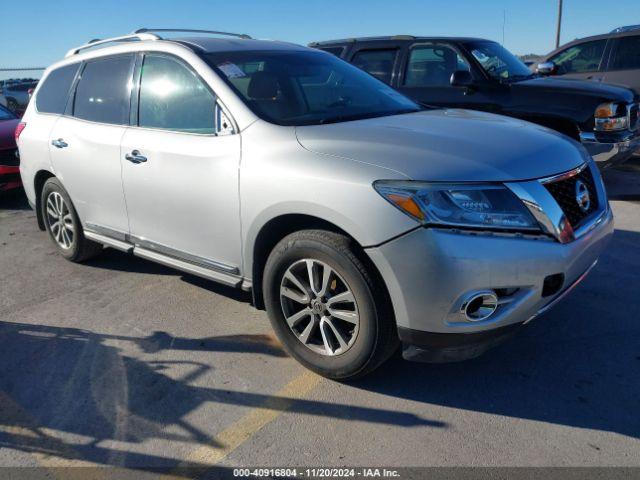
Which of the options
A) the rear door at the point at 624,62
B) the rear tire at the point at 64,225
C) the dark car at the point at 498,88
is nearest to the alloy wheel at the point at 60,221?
the rear tire at the point at 64,225

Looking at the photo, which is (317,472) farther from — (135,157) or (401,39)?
(401,39)

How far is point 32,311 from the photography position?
13.4 ft

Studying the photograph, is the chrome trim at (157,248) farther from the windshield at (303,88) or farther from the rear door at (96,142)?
the windshield at (303,88)

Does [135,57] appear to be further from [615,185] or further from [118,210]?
[615,185]

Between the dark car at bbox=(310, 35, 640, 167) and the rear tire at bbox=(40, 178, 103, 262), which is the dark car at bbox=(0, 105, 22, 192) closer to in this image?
the rear tire at bbox=(40, 178, 103, 262)

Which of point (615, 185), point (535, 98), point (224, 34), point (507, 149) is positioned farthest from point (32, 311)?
point (615, 185)

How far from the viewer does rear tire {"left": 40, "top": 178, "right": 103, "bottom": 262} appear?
4754 mm

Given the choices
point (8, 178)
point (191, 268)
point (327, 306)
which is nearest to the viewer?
point (327, 306)

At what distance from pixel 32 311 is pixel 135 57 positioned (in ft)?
6.49

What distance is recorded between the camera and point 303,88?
12.5ft

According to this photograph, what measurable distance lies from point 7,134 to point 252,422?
676 cm

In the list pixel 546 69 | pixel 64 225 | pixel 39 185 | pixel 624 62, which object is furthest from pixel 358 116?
pixel 624 62

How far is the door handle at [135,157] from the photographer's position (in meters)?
3.72

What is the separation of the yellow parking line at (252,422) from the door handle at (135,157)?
5.81 ft
